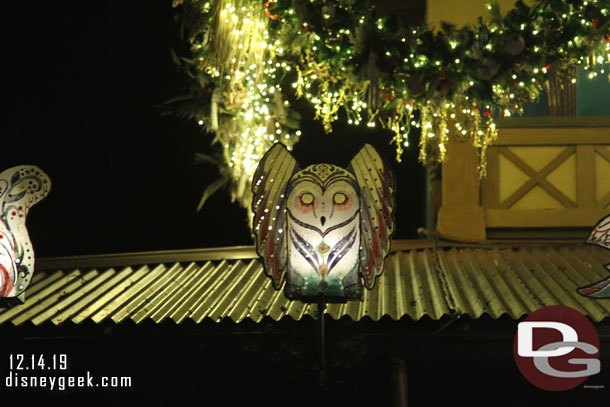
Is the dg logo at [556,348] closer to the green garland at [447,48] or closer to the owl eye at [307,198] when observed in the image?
the owl eye at [307,198]

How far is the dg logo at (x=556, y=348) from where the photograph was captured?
7805 mm

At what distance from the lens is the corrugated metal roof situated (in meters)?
8.09

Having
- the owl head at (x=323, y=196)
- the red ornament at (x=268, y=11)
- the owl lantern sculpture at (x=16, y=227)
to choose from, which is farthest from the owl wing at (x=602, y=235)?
the owl lantern sculpture at (x=16, y=227)

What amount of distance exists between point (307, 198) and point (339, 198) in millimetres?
256

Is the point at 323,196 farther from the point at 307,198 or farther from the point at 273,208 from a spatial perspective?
the point at 273,208

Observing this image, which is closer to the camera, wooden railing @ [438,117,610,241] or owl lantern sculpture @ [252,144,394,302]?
owl lantern sculpture @ [252,144,394,302]

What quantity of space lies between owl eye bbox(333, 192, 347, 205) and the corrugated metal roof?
3.07 ft

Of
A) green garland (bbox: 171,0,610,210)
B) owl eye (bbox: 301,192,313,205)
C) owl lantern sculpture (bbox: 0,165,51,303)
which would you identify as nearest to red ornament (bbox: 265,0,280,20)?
green garland (bbox: 171,0,610,210)

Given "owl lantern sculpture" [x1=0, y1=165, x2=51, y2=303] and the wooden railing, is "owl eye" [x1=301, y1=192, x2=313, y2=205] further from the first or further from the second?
the wooden railing

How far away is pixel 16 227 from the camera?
A: 8.30m

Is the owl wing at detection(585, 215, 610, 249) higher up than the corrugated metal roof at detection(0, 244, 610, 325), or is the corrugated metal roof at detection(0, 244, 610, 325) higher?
the owl wing at detection(585, 215, 610, 249)

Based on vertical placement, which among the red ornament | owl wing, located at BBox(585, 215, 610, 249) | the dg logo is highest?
the red ornament

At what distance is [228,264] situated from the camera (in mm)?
9969

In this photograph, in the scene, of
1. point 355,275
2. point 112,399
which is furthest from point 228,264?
point 355,275
